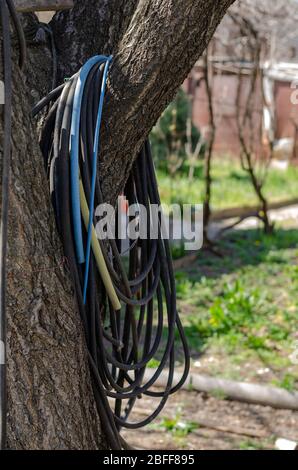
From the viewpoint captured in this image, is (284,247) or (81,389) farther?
(284,247)

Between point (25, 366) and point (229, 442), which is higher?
point (25, 366)

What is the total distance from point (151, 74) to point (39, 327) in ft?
2.82

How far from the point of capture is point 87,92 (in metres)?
2.39

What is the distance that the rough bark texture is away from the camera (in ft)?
6.97

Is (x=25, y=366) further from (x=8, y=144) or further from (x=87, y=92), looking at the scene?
(x=87, y=92)

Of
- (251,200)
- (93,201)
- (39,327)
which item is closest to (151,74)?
A: (93,201)

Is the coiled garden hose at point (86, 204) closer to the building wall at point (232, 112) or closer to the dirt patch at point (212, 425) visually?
the dirt patch at point (212, 425)

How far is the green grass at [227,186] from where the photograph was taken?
10438mm

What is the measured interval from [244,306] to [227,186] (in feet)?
22.1

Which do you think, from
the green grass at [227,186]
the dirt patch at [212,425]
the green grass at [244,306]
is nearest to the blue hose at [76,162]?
the dirt patch at [212,425]

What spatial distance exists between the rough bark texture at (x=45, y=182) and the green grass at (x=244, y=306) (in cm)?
263

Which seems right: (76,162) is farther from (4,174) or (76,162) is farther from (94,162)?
(4,174)

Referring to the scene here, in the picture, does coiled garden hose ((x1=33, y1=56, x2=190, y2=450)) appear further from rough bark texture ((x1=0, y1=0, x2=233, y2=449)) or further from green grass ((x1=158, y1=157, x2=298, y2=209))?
green grass ((x1=158, y1=157, x2=298, y2=209))

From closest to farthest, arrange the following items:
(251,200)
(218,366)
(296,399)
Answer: (296,399) → (218,366) → (251,200)
